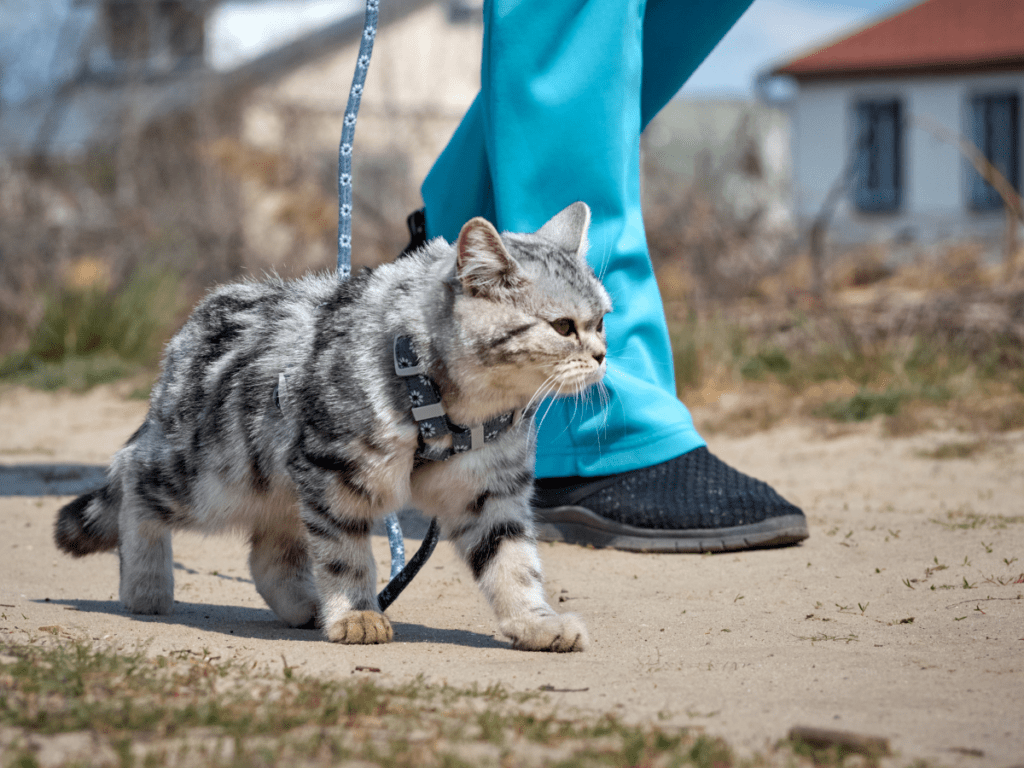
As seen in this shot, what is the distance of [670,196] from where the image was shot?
9.21m

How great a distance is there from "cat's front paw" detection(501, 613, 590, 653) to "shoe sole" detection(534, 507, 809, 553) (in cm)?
92

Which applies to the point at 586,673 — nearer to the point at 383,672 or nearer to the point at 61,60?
the point at 383,672

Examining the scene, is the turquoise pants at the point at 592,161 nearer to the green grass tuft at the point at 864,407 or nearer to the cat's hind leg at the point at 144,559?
the cat's hind leg at the point at 144,559

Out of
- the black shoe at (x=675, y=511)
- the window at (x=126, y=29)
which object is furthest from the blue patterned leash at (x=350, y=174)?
the window at (x=126, y=29)

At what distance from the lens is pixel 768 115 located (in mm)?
23328

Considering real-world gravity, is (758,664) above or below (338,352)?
below

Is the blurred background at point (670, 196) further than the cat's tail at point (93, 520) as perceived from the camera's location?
Yes

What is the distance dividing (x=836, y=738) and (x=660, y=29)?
2637 millimetres

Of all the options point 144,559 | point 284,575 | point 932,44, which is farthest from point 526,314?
point 932,44

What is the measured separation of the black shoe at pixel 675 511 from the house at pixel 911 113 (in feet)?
46.9

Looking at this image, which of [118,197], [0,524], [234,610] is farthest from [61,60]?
[234,610]

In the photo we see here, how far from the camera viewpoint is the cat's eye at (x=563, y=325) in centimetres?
242

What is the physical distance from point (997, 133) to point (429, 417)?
18.3m

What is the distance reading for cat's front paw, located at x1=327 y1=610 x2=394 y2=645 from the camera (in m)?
2.33
